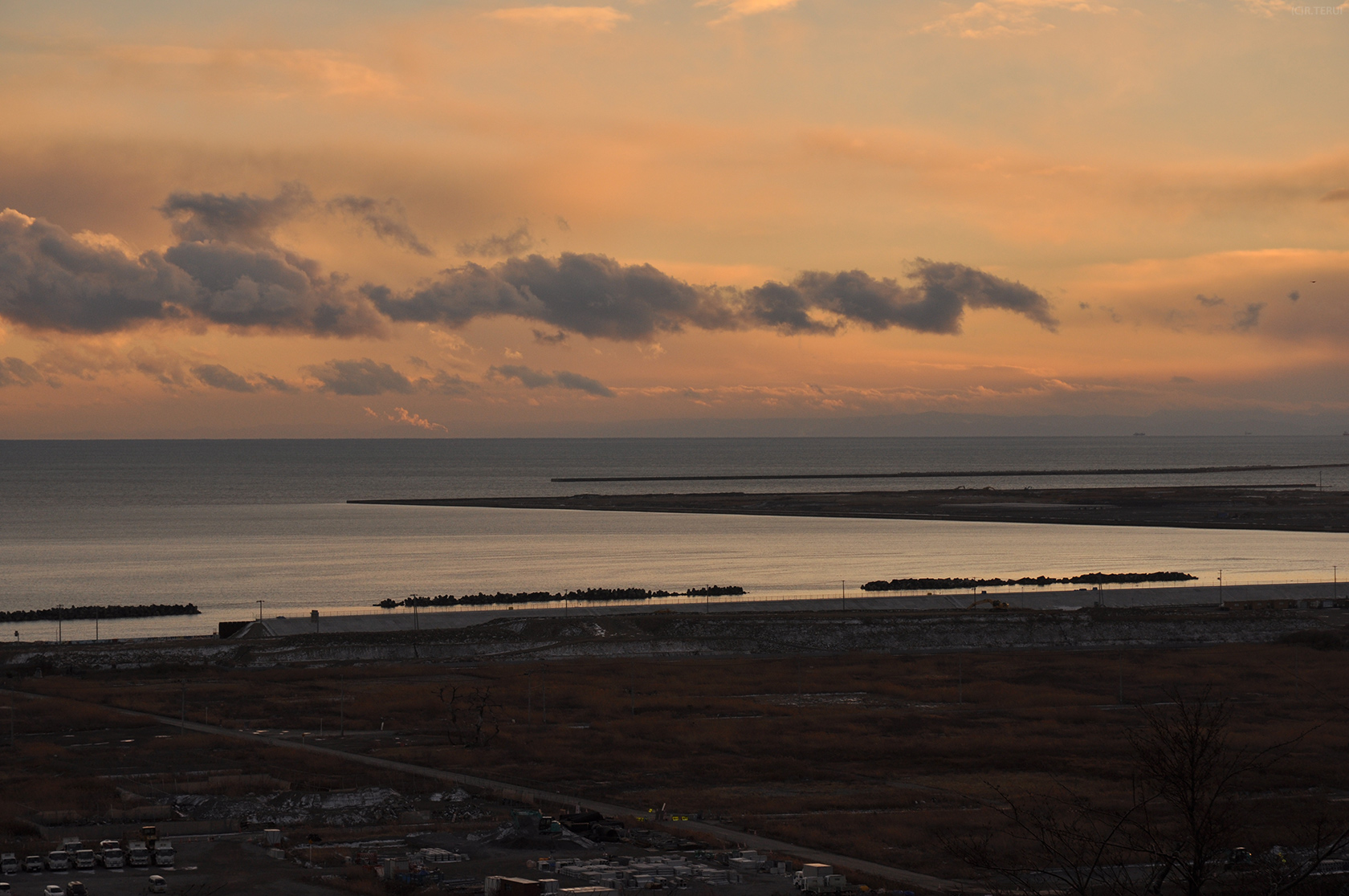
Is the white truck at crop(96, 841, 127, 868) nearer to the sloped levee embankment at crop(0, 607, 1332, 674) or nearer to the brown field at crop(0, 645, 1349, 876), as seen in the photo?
the brown field at crop(0, 645, 1349, 876)

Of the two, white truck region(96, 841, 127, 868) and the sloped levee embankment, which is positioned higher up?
the sloped levee embankment

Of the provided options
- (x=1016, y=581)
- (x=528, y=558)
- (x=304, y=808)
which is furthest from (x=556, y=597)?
(x=304, y=808)

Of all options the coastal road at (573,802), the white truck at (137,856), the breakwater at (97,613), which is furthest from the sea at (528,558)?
the white truck at (137,856)

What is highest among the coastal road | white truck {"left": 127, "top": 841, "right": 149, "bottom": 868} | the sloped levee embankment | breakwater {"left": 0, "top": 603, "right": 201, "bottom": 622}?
breakwater {"left": 0, "top": 603, "right": 201, "bottom": 622}

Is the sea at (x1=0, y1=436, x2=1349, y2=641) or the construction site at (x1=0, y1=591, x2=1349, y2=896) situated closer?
the construction site at (x1=0, y1=591, x2=1349, y2=896)

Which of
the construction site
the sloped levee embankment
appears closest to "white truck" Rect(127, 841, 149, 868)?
the construction site

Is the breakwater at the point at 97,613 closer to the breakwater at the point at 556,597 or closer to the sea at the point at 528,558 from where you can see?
the sea at the point at 528,558

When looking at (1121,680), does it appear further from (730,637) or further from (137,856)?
(137,856)
